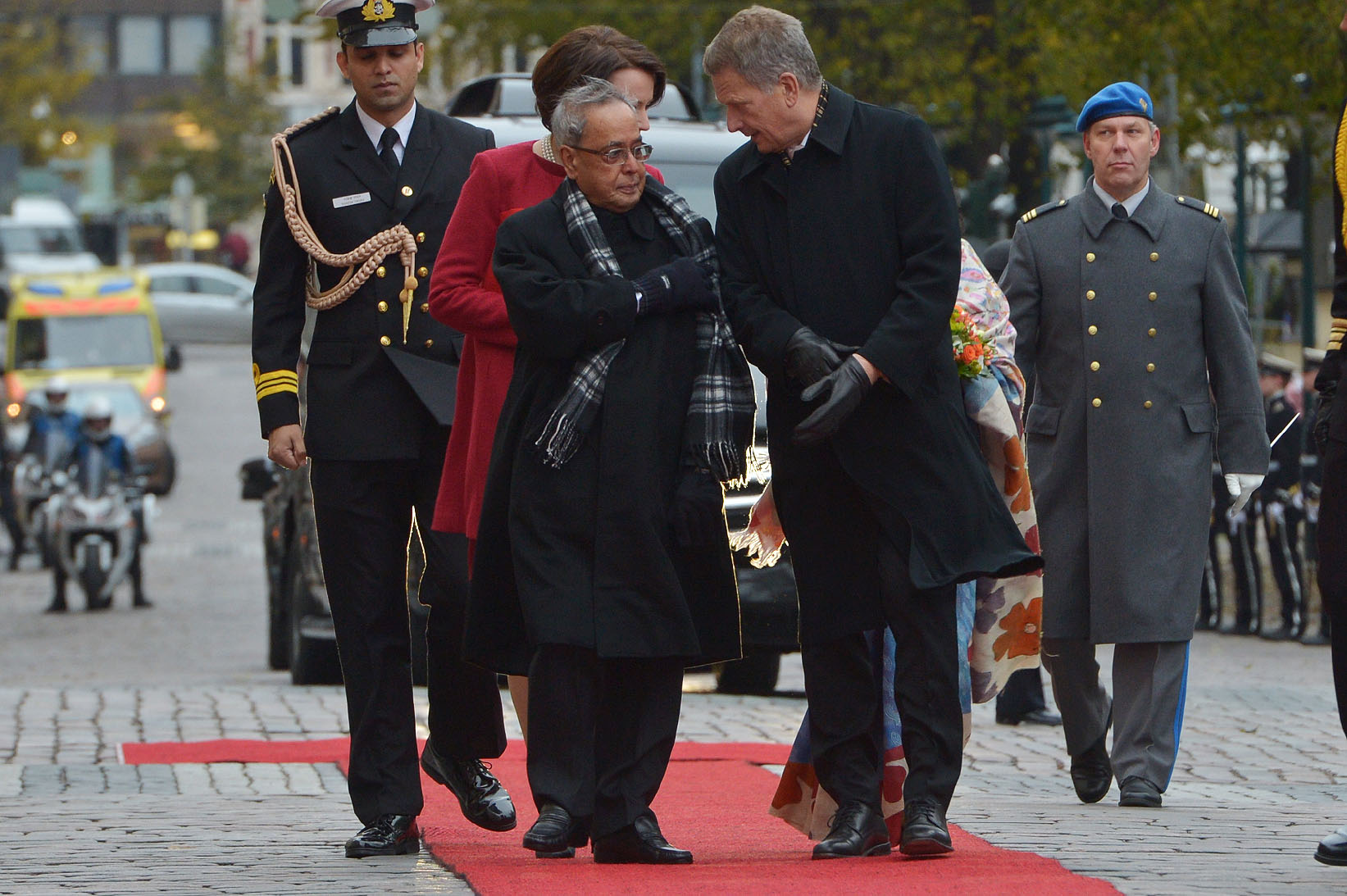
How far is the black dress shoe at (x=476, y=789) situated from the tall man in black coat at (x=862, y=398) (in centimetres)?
89

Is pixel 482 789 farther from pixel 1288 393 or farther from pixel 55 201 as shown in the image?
pixel 55 201

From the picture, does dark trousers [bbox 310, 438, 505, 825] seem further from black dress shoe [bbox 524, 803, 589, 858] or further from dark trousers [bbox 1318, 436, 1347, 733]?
dark trousers [bbox 1318, 436, 1347, 733]

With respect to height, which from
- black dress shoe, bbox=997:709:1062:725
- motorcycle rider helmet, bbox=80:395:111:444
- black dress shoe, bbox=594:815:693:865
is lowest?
black dress shoe, bbox=997:709:1062:725

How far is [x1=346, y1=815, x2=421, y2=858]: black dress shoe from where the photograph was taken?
602 centimetres

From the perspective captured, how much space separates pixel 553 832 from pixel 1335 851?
1.77 meters

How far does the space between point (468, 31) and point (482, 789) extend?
26295mm

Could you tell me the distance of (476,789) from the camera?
6.32 meters

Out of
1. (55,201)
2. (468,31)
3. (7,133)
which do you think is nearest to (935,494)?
(468,31)

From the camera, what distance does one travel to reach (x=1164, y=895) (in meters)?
5.00

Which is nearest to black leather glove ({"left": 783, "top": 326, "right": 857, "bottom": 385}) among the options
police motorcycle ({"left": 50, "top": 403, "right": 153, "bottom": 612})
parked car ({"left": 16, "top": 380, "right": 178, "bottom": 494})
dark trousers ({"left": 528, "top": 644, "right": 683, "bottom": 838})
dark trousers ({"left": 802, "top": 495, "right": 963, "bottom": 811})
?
dark trousers ({"left": 802, "top": 495, "right": 963, "bottom": 811})

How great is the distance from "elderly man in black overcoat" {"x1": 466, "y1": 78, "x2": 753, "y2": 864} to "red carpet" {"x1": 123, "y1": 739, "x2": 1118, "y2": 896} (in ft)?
0.76

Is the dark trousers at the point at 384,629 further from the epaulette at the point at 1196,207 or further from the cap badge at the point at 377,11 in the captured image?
the epaulette at the point at 1196,207

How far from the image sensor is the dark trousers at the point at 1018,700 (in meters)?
10.2

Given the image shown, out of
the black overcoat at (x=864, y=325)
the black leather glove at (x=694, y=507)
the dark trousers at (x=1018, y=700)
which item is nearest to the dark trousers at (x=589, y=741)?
the black leather glove at (x=694, y=507)
